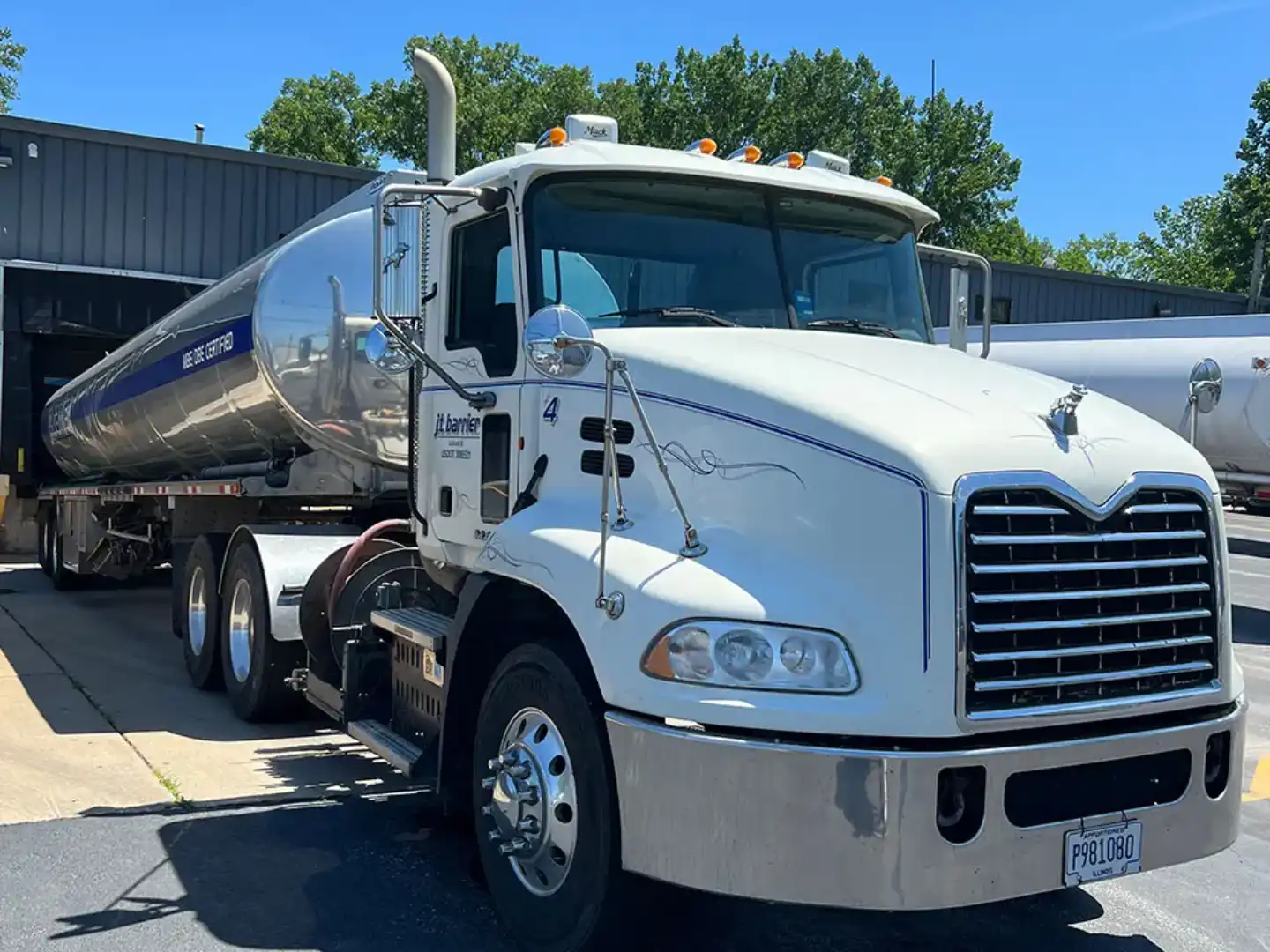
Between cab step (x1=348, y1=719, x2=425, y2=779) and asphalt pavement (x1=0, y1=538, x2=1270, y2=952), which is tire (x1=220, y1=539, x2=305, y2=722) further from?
cab step (x1=348, y1=719, x2=425, y2=779)

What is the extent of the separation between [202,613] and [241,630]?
881 mm

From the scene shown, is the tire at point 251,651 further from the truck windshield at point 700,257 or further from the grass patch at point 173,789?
the truck windshield at point 700,257

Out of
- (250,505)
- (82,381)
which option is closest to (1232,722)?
(250,505)

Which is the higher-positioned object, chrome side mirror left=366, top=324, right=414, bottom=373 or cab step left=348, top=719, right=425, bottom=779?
chrome side mirror left=366, top=324, right=414, bottom=373

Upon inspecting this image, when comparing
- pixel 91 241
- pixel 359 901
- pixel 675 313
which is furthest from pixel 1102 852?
pixel 91 241

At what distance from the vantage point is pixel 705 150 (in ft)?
18.3

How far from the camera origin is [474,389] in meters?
5.20

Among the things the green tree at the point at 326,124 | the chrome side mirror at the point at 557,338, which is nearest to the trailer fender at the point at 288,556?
the chrome side mirror at the point at 557,338

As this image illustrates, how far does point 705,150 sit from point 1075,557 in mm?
2740

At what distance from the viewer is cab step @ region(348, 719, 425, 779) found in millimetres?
5133

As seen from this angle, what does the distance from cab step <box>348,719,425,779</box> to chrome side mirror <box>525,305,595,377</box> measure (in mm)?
1884

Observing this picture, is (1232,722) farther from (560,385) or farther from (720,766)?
(560,385)

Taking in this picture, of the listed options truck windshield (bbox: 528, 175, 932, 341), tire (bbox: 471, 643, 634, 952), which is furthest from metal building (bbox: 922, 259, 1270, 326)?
tire (bbox: 471, 643, 634, 952)

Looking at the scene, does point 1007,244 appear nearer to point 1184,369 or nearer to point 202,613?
point 1184,369
